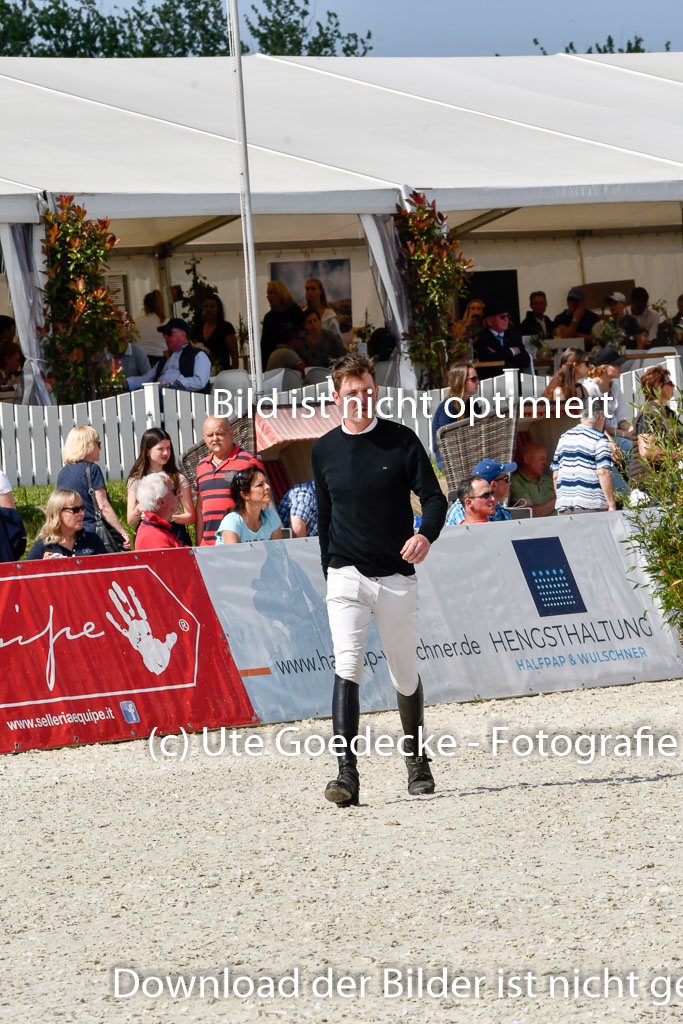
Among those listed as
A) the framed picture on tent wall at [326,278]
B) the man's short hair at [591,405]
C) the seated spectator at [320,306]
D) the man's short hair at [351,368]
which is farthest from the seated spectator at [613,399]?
the framed picture on tent wall at [326,278]

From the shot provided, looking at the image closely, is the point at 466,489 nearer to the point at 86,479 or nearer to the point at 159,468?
the point at 159,468

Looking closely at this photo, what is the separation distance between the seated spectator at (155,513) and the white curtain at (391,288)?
7.70 m

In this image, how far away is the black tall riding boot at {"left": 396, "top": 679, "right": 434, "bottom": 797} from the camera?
678 centimetres

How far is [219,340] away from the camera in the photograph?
59.3 ft

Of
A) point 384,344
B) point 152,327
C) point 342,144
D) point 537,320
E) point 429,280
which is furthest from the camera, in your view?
point 537,320

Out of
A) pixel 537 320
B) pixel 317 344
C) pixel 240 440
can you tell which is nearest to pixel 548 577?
pixel 240 440

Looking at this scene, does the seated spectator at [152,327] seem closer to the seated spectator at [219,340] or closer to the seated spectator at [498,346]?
the seated spectator at [219,340]

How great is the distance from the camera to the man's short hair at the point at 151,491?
9414mm

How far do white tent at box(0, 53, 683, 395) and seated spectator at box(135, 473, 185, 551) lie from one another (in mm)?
6185

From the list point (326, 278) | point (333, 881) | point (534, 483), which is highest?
point (326, 278)

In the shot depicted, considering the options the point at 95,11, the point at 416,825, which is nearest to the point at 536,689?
the point at 416,825

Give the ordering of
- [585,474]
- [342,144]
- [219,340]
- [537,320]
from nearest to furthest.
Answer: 1. [585,474]
2. [342,144]
3. [219,340]
4. [537,320]

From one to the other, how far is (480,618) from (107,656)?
240cm

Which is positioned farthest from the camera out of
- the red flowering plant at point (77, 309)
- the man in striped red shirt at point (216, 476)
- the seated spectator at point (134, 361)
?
the seated spectator at point (134, 361)
